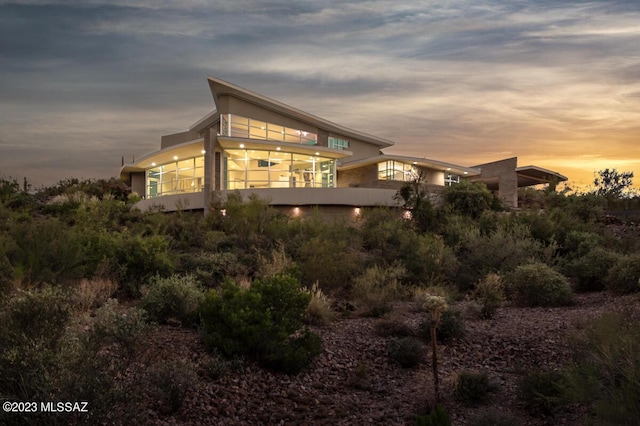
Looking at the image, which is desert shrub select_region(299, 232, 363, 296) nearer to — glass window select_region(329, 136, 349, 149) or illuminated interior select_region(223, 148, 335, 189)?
illuminated interior select_region(223, 148, 335, 189)

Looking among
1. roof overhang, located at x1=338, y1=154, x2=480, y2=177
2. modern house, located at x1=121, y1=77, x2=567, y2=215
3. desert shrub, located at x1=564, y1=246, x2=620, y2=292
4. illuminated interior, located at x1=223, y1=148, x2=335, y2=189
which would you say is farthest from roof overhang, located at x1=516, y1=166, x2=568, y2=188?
desert shrub, located at x1=564, y1=246, x2=620, y2=292

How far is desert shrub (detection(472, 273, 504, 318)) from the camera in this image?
10.2 meters

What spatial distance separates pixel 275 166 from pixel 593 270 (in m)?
21.1

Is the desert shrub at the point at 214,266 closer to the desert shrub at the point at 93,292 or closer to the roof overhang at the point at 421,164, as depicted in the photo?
the desert shrub at the point at 93,292

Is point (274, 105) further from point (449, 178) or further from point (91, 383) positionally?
point (91, 383)

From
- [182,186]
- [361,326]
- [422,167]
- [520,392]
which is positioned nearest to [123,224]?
[182,186]

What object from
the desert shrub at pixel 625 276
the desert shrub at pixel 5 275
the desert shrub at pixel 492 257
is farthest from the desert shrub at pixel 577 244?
the desert shrub at pixel 5 275

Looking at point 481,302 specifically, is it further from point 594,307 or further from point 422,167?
point 422,167

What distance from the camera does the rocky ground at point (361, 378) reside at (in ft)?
19.3

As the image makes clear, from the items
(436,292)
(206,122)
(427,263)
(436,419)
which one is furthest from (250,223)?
(206,122)

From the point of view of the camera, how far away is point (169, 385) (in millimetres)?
5660

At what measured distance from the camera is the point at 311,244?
44.8ft

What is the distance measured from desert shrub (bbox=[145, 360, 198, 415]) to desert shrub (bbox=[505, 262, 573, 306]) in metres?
8.42

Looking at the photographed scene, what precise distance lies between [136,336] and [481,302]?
784cm
